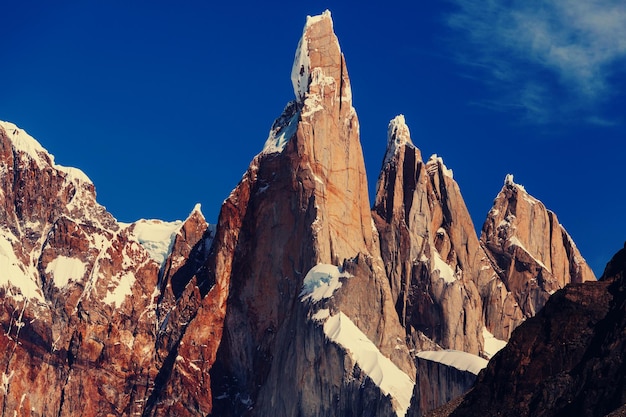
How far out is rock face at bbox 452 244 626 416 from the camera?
5017 inches

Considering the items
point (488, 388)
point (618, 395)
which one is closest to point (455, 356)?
point (488, 388)

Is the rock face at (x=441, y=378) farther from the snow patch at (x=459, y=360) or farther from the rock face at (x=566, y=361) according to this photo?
the rock face at (x=566, y=361)

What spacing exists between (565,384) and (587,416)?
4519 mm

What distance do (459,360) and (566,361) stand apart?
49.7 meters

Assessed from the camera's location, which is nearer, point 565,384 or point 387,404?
point 565,384

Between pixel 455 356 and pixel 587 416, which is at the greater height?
pixel 455 356

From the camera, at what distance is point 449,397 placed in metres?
172

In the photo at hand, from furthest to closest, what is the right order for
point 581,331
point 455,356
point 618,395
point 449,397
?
point 455,356 < point 449,397 < point 581,331 < point 618,395

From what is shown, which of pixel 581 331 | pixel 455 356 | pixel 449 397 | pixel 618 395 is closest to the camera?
pixel 618 395

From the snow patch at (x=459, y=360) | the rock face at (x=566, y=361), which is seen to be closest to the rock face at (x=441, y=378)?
the snow patch at (x=459, y=360)

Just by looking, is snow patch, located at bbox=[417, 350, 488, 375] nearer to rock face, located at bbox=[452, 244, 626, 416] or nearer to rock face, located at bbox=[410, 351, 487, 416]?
rock face, located at bbox=[410, 351, 487, 416]

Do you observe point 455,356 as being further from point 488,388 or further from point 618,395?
point 618,395

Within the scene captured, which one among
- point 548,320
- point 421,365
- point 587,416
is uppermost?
point 421,365

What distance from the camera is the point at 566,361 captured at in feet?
436
